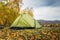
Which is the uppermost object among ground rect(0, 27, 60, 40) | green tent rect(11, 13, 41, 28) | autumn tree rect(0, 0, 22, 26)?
autumn tree rect(0, 0, 22, 26)

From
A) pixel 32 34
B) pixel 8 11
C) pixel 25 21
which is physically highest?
pixel 8 11

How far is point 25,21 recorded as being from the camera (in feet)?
7.04

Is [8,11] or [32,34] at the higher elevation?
[8,11]

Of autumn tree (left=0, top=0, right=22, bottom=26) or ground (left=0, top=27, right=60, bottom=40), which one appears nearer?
ground (left=0, top=27, right=60, bottom=40)

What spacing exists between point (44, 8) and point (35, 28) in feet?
0.79

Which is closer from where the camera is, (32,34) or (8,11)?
(32,34)

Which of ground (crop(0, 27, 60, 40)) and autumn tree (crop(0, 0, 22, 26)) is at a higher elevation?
autumn tree (crop(0, 0, 22, 26))

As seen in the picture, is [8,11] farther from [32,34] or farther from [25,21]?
[32,34]

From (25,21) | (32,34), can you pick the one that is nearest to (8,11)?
(25,21)

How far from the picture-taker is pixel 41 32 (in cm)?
207

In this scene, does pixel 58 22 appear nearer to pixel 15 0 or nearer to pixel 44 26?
pixel 44 26

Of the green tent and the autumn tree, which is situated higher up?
the autumn tree

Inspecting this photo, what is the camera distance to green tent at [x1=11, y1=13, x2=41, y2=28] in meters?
2.14

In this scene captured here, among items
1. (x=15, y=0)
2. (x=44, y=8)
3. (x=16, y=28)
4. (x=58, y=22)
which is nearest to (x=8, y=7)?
(x=15, y=0)
